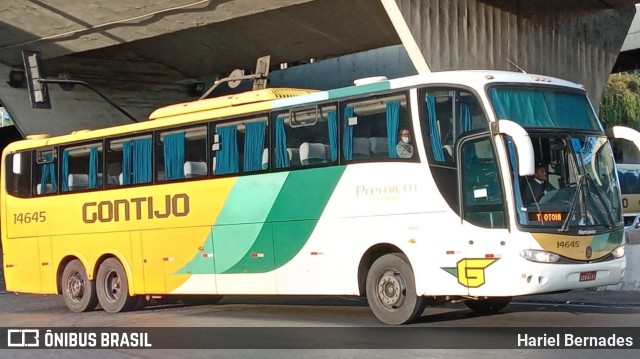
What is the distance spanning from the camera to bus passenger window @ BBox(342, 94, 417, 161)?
12125 mm

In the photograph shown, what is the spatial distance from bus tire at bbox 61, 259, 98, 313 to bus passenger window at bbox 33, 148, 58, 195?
1.63 m

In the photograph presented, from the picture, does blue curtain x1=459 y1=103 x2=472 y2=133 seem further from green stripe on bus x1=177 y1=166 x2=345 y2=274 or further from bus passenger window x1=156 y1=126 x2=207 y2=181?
bus passenger window x1=156 y1=126 x2=207 y2=181

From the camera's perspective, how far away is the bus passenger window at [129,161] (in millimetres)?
16141

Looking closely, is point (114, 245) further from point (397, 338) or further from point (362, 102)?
point (397, 338)

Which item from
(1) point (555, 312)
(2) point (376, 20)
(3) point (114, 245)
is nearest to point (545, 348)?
(1) point (555, 312)

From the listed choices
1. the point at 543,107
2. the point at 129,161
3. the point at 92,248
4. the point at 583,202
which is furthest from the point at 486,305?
the point at 92,248

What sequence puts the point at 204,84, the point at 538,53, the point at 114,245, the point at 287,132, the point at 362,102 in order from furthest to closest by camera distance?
the point at 204,84 → the point at 538,53 → the point at 114,245 → the point at 287,132 → the point at 362,102

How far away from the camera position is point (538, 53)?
23.5 m

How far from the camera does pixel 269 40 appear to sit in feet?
97.5

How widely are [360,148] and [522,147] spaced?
9.39ft

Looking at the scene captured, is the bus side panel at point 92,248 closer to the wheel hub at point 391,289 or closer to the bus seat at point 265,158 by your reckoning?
the bus seat at point 265,158

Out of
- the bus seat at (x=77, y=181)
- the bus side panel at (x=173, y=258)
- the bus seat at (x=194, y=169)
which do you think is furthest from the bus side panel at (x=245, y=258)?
the bus seat at (x=77, y=181)

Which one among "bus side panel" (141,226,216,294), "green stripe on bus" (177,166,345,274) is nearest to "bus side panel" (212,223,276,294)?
"green stripe on bus" (177,166,345,274)

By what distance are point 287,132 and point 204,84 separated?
22561mm
